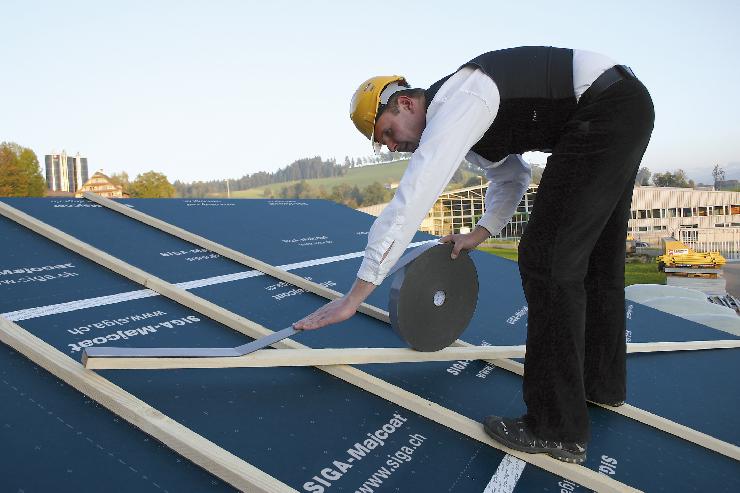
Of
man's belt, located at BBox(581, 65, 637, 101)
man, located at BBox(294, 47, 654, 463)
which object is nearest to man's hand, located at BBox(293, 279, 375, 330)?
man, located at BBox(294, 47, 654, 463)

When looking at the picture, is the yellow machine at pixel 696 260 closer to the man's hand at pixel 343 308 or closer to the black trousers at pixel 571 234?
the black trousers at pixel 571 234

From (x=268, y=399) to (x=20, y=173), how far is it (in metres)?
42.7

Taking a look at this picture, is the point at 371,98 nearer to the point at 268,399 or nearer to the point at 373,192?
the point at 268,399

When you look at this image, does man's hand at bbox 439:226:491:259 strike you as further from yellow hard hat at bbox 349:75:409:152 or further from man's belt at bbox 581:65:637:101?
man's belt at bbox 581:65:637:101

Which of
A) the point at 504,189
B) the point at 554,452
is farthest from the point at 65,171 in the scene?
the point at 554,452

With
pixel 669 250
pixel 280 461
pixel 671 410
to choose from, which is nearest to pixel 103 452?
pixel 280 461

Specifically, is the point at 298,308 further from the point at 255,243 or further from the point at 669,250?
the point at 669,250

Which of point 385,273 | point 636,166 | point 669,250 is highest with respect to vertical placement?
point 636,166

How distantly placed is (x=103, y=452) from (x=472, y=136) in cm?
154

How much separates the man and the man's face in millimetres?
78

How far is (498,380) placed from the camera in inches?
104

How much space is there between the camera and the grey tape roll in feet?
7.79

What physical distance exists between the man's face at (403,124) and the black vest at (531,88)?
0.09m

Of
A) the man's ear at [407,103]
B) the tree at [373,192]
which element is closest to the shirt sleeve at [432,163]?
the man's ear at [407,103]
